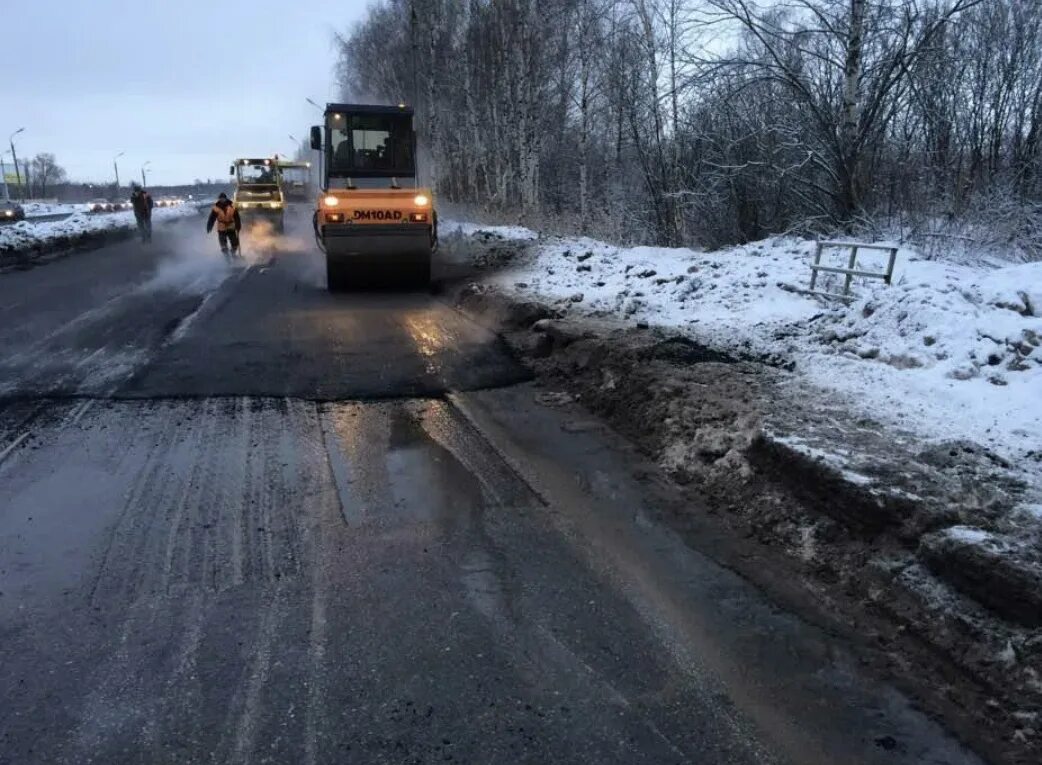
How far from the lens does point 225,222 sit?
2023 centimetres

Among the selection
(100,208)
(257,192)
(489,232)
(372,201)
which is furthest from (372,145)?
(100,208)

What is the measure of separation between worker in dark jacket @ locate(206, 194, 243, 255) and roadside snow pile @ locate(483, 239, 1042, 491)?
10.5 metres

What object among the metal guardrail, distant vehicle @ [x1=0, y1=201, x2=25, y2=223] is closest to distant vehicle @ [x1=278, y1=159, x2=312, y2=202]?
distant vehicle @ [x1=0, y1=201, x2=25, y2=223]

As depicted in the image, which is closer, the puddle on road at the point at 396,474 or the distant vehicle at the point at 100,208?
the puddle on road at the point at 396,474

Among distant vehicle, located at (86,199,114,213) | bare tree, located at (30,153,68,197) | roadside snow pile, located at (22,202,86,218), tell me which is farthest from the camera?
bare tree, located at (30,153,68,197)

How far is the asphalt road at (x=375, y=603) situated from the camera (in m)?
2.79

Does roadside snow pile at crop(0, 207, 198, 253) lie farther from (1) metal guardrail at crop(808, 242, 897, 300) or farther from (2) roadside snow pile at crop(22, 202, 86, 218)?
(2) roadside snow pile at crop(22, 202, 86, 218)

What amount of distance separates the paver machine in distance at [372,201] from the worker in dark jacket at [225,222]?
7.23 meters

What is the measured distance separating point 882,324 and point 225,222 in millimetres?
17797

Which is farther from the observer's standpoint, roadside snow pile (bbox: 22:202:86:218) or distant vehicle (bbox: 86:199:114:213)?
distant vehicle (bbox: 86:199:114:213)

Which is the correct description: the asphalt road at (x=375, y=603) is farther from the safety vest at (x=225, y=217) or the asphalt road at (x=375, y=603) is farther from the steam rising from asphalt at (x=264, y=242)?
the steam rising from asphalt at (x=264, y=242)

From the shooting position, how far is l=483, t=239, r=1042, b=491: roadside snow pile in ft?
18.6

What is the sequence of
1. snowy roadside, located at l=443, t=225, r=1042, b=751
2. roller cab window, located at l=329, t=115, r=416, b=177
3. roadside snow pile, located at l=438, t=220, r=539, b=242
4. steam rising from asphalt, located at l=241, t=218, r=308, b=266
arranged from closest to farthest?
snowy roadside, located at l=443, t=225, r=1042, b=751, roller cab window, located at l=329, t=115, r=416, b=177, roadside snow pile, located at l=438, t=220, r=539, b=242, steam rising from asphalt, located at l=241, t=218, r=308, b=266

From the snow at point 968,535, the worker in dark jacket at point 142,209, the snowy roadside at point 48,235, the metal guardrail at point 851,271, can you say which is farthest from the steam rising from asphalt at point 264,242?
the snow at point 968,535
